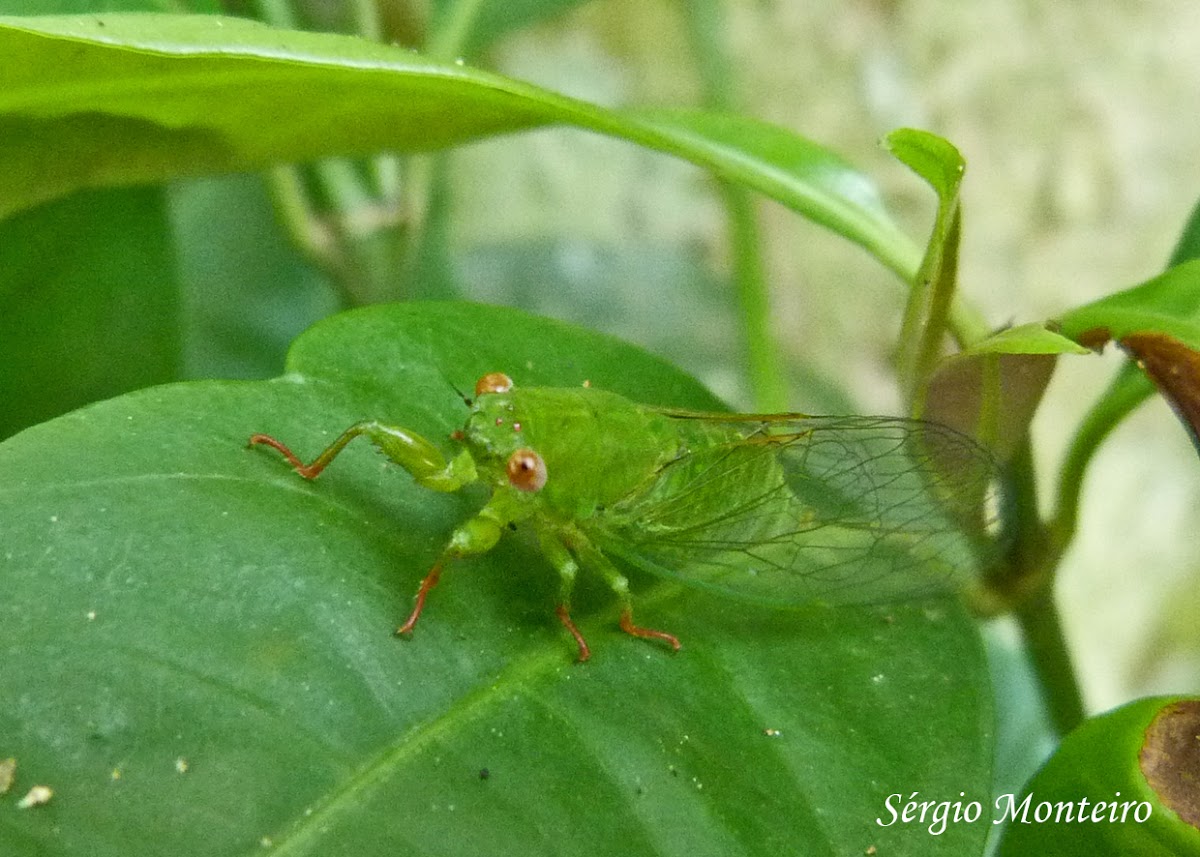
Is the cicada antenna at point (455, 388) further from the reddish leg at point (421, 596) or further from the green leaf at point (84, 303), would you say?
the green leaf at point (84, 303)

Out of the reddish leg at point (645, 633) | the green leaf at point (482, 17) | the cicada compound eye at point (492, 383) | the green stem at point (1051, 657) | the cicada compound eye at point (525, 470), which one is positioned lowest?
the green stem at point (1051, 657)

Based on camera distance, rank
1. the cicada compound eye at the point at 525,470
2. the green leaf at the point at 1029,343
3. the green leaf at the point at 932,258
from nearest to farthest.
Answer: the green leaf at the point at 1029,343 < the green leaf at the point at 932,258 < the cicada compound eye at the point at 525,470

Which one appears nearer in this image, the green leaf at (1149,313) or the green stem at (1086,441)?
the green leaf at (1149,313)

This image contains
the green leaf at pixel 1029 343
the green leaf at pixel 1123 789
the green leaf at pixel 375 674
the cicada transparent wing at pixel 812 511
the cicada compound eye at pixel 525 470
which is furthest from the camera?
the cicada transparent wing at pixel 812 511

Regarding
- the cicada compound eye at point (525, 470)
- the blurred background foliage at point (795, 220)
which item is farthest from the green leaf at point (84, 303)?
the cicada compound eye at point (525, 470)

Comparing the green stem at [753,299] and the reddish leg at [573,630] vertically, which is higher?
the green stem at [753,299]

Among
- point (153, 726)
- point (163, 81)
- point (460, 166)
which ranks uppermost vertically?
point (163, 81)

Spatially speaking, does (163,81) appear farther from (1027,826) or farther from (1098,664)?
(1098,664)

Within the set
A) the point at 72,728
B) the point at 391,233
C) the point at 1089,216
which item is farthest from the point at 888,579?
the point at 1089,216

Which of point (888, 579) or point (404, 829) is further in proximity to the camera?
point (888, 579)
